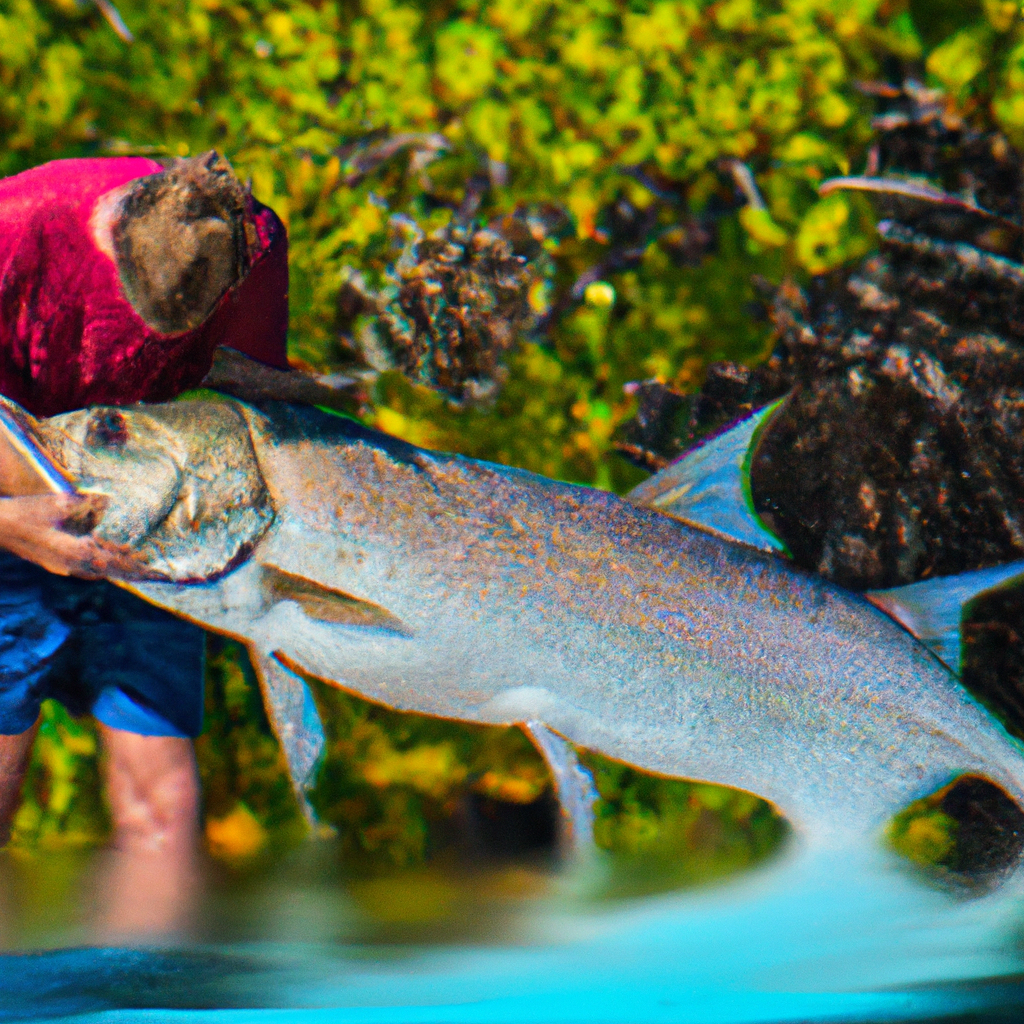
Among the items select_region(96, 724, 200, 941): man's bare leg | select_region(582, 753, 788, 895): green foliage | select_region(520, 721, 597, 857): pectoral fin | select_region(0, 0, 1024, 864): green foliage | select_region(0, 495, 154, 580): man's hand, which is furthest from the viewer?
select_region(0, 0, 1024, 864): green foliage

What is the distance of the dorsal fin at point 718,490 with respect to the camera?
6.20ft

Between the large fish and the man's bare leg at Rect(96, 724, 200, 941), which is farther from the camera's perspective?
the man's bare leg at Rect(96, 724, 200, 941)

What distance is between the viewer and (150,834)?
2.45 meters

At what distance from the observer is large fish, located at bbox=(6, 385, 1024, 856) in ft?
5.60

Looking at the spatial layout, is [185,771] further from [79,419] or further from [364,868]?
[79,419]

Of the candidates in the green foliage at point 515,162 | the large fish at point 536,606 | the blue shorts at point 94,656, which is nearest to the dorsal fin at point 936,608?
the large fish at point 536,606

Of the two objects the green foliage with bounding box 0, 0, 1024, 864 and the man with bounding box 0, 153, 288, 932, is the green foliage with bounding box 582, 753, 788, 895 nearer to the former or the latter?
the green foliage with bounding box 0, 0, 1024, 864

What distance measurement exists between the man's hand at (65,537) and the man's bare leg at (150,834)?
0.83m

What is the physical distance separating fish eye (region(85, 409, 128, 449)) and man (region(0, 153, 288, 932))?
0.37ft

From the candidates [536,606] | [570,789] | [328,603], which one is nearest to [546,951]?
[570,789]

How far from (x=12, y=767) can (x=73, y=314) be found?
4.28ft

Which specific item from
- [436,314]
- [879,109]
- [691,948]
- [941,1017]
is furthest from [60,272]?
[879,109]

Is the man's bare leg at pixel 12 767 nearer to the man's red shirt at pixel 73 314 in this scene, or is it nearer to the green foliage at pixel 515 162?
the green foliage at pixel 515 162

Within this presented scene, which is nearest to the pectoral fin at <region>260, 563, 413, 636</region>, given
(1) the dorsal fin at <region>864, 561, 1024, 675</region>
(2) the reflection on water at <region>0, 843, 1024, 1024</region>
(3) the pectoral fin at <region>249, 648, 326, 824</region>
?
(3) the pectoral fin at <region>249, 648, 326, 824</region>
